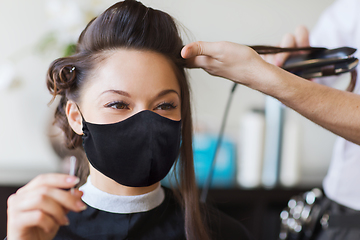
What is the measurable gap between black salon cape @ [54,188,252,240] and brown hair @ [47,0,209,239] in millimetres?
46

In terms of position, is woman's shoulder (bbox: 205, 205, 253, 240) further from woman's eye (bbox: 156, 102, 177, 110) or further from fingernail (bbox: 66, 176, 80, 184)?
fingernail (bbox: 66, 176, 80, 184)

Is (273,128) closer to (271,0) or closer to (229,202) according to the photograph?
(229,202)

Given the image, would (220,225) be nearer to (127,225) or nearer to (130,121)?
(127,225)

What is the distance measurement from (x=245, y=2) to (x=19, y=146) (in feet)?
5.08

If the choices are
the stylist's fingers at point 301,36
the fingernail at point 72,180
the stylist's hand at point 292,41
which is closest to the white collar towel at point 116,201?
the fingernail at point 72,180

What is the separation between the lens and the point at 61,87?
88 centimetres

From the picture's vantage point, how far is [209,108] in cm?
191

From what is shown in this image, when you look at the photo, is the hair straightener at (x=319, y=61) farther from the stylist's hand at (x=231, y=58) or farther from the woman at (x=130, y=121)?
the woman at (x=130, y=121)

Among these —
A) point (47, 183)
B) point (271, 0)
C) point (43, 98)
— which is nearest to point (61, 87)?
point (47, 183)

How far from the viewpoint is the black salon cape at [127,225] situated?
2.87 ft

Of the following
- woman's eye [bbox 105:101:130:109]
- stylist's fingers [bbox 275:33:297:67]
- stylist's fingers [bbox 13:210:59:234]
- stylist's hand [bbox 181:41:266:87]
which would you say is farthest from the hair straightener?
stylist's fingers [bbox 13:210:59:234]

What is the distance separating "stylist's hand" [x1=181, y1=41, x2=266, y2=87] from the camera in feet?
2.31

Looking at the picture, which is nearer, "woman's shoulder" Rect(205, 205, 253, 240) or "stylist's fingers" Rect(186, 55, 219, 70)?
"stylist's fingers" Rect(186, 55, 219, 70)

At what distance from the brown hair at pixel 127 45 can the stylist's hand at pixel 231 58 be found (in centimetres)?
16
